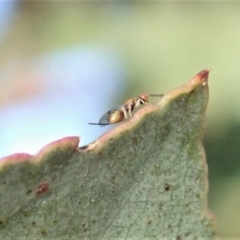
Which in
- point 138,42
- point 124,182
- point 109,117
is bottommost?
point 124,182

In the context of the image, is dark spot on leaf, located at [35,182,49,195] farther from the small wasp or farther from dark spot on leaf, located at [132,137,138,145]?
the small wasp

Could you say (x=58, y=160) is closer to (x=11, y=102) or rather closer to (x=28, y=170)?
(x=28, y=170)

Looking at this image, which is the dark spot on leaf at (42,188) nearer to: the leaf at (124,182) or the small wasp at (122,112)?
the leaf at (124,182)

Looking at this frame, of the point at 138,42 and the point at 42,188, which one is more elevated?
the point at 138,42

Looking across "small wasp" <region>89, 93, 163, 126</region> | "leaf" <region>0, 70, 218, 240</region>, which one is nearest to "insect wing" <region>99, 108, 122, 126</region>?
"small wasp" <region>89, 93, 163, 126</region>

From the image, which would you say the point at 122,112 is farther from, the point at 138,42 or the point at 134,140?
the point at 138,42

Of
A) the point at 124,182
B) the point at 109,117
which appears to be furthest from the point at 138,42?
the point at 124,182
